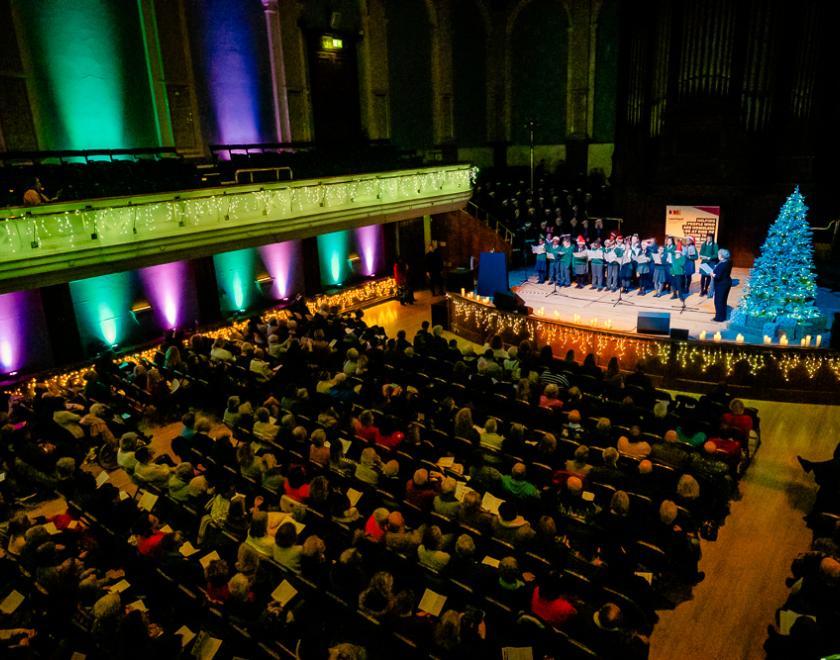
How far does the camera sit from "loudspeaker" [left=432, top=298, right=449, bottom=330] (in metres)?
14.4

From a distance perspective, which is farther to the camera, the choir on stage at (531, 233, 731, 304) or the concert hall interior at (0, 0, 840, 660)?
the choir on stage at (531, 233, 731, 304)

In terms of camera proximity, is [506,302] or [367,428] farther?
[506,302]

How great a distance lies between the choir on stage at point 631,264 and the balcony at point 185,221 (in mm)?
4356

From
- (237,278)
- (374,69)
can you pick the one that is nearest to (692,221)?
(374,69)

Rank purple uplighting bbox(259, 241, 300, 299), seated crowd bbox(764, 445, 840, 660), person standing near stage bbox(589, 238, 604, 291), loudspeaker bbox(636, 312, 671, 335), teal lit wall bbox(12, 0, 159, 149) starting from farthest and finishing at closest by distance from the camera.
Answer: purple uplighting bbox(259, 241, 300, 299) → person standing near stage bbox(589, 238, 604, 291) → teal lit wall bbox(12, 0, 159, 149) → loudspeaker bbox(636, 312, 671, 335) → seated crowd bbox(764, 445, 840, 660)

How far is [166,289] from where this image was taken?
558 inches

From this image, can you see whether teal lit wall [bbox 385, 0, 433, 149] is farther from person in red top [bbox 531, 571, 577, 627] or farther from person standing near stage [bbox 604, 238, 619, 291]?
person in red top [bbox 531, 571, 577, 627]

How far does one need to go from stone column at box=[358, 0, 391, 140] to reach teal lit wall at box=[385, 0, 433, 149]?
59cm

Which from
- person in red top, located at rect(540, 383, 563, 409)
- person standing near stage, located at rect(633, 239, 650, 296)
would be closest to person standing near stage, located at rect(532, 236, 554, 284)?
person standing near stage, located at rect(633, 239, 650, 296)

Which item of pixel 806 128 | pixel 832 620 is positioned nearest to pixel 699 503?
pixel 832 620

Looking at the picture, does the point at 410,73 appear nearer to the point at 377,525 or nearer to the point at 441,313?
the point at 441,313

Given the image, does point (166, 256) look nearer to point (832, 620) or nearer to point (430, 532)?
point (430, 532)

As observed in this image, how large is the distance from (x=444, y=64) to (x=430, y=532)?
20.9m

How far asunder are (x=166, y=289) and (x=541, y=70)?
1743cm
